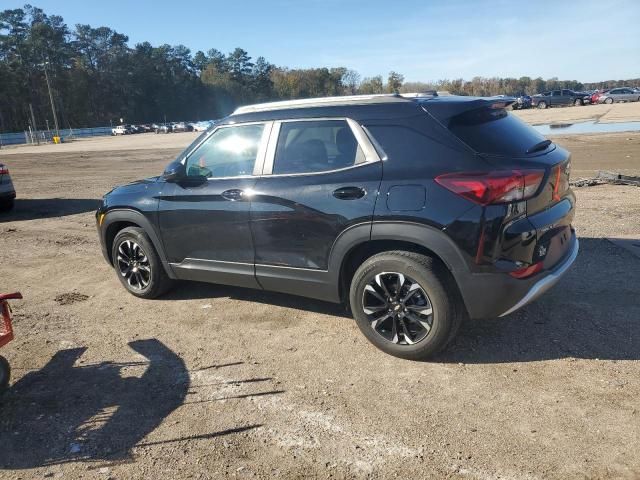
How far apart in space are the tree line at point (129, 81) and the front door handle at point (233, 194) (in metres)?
79.7

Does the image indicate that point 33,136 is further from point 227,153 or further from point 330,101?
point 330,101

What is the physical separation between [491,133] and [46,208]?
10.7m

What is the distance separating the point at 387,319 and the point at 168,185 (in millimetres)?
2508

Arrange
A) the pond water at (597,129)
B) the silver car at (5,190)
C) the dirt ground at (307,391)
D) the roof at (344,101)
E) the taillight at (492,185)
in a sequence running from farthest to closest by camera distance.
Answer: the pond water at (597,129) → the silver car at (5,190) → the roof at (344,101) → the taillight at (492,185) → the dirt ground at (307,391)

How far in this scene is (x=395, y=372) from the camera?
12.0 feet

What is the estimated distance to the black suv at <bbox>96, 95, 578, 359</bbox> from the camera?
11.2 ft

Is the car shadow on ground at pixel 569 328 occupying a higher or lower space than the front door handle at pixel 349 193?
lower

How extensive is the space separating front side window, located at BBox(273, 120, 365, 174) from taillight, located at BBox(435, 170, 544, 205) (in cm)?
76

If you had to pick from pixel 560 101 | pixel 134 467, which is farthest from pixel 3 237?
pixel 560 101

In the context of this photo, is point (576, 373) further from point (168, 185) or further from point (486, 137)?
point (168, 185)

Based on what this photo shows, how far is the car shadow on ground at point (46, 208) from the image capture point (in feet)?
34.9

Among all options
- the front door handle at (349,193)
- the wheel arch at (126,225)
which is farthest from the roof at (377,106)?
the wheel arch at (126,225)

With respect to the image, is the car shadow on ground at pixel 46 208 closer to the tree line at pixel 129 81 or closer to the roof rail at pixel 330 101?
the roof rail at pixel 330 101

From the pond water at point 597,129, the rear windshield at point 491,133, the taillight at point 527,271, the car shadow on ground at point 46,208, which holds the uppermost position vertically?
the rear windshield at point 491,133
